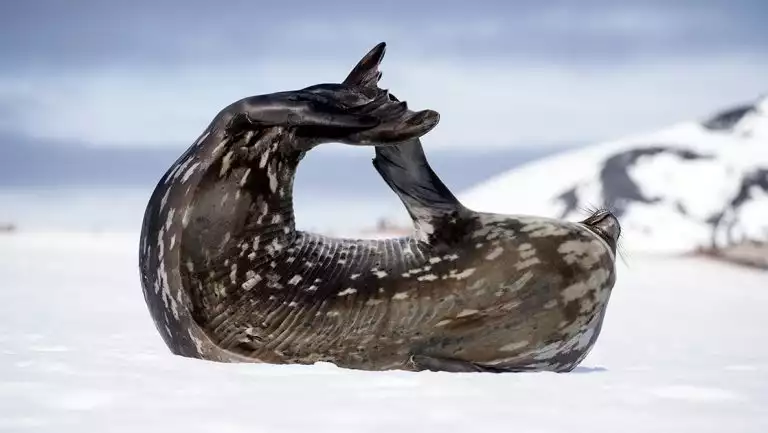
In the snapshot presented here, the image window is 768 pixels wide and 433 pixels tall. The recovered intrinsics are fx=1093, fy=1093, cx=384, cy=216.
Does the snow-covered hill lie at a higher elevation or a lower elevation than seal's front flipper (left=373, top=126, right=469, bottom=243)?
higher

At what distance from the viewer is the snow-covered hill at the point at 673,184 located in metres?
10.5

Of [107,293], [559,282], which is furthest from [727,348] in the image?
[107,293]

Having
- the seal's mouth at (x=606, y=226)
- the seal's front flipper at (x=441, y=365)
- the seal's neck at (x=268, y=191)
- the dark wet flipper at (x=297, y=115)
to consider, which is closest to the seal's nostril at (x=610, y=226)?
the seal's mouth at (x=606, y=226)

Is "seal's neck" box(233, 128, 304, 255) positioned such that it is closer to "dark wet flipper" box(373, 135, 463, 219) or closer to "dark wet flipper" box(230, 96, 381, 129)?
"dark wet flipper" box(230, 96, 381, 129)

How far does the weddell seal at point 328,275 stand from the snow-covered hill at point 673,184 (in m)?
5.92

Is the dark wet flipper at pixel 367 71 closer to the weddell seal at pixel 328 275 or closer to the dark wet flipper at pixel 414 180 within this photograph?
the weddell seal at pixel 328 275

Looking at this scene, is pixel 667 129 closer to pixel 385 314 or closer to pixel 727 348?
pixel 727 348

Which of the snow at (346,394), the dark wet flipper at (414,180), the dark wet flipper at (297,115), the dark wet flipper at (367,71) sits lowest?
the snow at (346,394)

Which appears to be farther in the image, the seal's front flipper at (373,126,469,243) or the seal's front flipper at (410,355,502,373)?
the seal's front flipper at (373,126,469,243)

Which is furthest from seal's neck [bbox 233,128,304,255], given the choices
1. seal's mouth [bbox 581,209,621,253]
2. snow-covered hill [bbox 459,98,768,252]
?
snow-covered hill [bbox 459,98,768,252]

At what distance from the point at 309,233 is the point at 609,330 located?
254 cm

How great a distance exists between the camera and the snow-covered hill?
10.5 meters

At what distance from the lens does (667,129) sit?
37.9 ft

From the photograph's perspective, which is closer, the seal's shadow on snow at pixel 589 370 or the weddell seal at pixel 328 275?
the weddell seal at pixel 328 275
